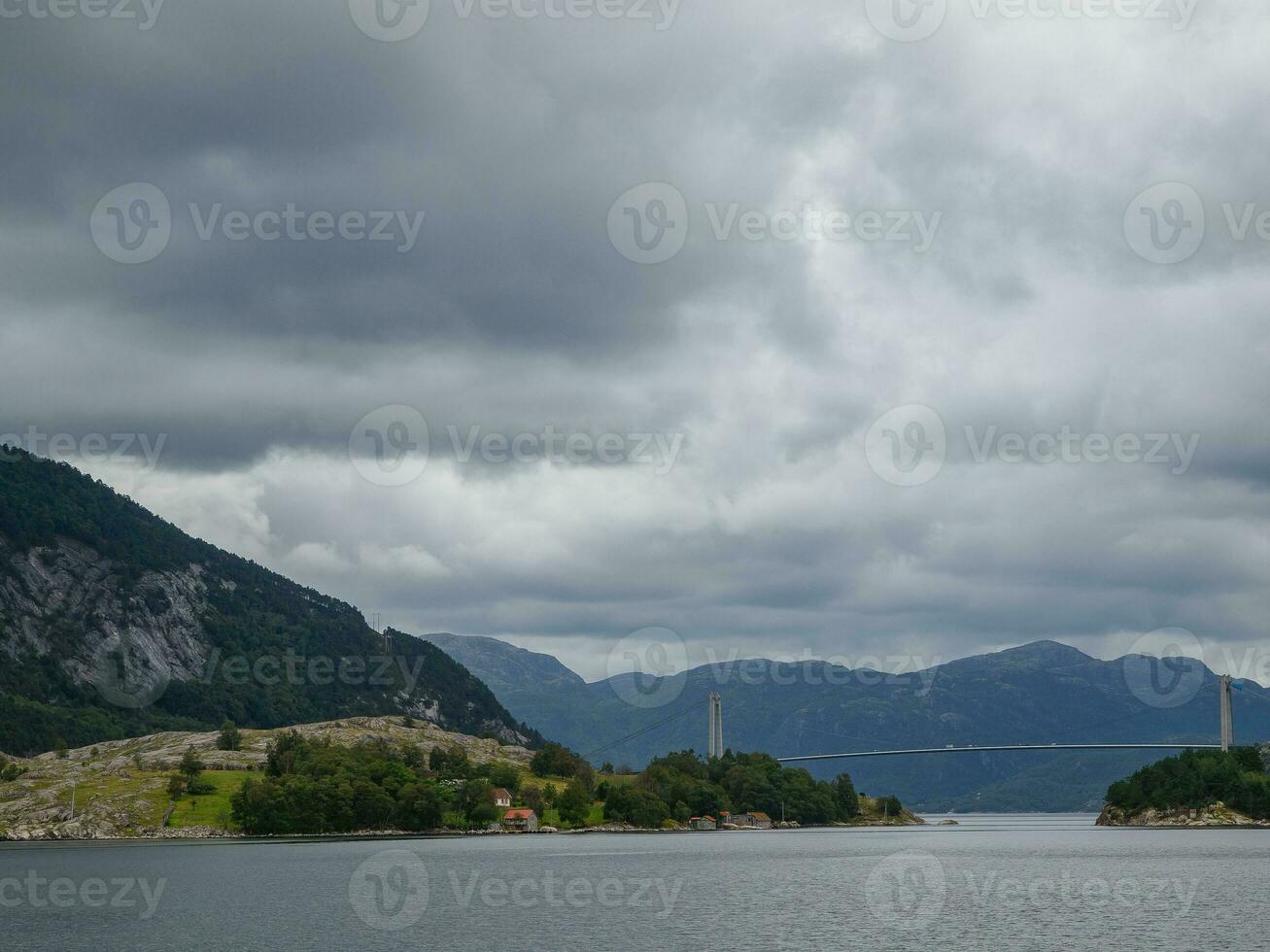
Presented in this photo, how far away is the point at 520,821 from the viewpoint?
196m

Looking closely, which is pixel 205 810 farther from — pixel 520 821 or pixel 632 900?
pixel 632 900

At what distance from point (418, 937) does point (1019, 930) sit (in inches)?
1307

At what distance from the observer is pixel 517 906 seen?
265ft

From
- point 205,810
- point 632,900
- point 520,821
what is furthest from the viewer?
point 520,821

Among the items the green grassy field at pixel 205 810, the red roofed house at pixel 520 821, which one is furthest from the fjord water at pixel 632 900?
the red roofed house at pixel 520 821

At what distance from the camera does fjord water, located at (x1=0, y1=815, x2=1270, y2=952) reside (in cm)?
6569

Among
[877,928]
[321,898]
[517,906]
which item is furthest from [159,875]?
[877,928]

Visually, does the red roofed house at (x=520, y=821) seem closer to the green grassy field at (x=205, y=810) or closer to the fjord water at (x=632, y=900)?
the green grassy field at (x=205, y=810)

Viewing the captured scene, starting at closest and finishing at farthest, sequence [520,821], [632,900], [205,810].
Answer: [632,900] → [205,810] → [520,821]

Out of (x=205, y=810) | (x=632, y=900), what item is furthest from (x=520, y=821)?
(x=632, y=900)

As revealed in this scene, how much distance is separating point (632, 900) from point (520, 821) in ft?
377

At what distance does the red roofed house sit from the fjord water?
162 feet

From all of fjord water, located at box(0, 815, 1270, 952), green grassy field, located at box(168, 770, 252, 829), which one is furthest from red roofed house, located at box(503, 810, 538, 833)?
fjord water, located at box(0, 815, 1270, 952)

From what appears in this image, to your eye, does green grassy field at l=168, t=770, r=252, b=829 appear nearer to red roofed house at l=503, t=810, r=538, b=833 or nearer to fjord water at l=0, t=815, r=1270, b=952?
fjord water at l=0, t=815, r=1270, b=952
